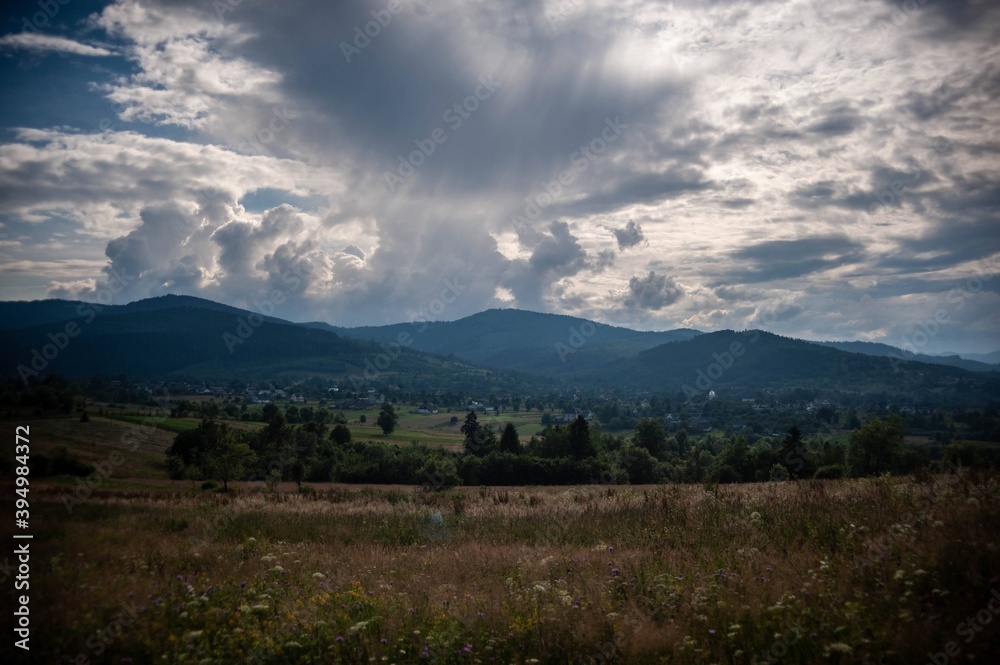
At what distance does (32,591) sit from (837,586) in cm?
1151

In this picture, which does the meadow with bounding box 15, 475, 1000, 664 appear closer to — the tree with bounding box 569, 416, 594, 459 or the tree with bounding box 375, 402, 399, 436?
the tree with bounding box 569, 416, 594, 459

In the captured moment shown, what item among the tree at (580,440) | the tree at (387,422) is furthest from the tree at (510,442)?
the tree at (387,422)

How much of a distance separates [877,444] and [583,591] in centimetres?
5678

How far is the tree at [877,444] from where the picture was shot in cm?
5042

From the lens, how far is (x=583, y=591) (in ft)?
25.8

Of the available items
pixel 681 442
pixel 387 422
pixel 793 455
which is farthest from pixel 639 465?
pixel 387 422

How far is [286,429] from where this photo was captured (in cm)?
7931

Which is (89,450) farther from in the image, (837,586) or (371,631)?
(837,586)

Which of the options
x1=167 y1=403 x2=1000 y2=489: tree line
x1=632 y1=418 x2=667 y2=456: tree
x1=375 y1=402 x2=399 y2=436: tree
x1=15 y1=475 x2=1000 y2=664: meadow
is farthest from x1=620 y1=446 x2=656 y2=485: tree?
x1=375 y1=402 x2=399 y2=436: tree

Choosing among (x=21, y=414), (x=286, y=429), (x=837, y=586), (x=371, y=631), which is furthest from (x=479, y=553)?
(x=21, y=414)

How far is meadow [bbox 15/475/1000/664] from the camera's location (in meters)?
6.07

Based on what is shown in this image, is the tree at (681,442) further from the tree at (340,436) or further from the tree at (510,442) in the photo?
the tree at (340,436)

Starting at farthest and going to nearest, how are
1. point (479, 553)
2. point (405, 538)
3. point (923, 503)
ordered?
point (405, 538)
point (479, 553)
point (923, 503)

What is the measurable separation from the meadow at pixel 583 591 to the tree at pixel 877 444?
48681 millimetres
